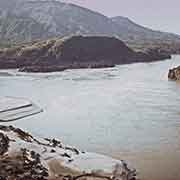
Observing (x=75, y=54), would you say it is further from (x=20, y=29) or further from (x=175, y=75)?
(x=20, y=29)

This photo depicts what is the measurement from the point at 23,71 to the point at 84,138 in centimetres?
4690

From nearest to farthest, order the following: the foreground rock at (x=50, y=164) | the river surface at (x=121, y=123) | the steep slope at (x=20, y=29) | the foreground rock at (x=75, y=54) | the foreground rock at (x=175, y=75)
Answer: the foreground rock at (x=50, y=164)
the river surface at (x=121, y=123)
the foreground rock at (x=175, y=75)
the foreground rock at (x=75, y=54)
the steep slope at (x=20, y=29)

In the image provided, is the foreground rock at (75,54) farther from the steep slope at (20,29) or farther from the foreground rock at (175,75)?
the steep slope at (20,29)

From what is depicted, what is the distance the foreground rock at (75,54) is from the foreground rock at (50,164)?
5545cm

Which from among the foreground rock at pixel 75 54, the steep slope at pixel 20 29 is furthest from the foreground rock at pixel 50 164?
the steep slope at pixel 20 29

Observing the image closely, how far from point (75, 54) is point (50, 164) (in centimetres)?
7243

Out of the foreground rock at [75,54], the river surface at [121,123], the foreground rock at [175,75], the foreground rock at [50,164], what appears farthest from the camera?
the foreground rock at [75,54]

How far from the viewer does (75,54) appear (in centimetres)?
8400

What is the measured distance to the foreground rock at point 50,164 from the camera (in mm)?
11508

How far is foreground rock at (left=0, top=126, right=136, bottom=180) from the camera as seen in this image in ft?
37.8

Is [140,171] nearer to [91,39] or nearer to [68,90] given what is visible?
[68,90]

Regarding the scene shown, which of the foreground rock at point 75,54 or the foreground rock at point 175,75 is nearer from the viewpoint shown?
the foreground rock at point 175,75

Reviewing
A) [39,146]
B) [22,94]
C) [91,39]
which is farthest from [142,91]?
[91,39]

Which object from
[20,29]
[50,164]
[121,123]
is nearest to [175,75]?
[121,123]
